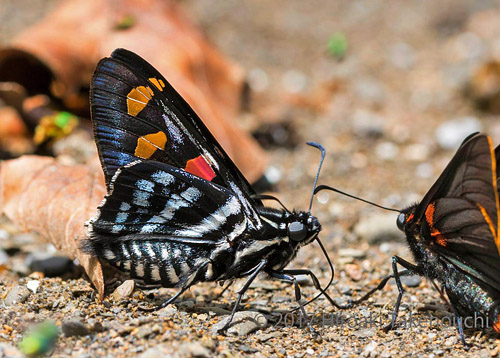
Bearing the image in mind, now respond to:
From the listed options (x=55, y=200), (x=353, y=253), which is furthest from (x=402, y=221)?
(x=55, y=200)

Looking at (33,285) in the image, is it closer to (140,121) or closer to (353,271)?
(140,121)

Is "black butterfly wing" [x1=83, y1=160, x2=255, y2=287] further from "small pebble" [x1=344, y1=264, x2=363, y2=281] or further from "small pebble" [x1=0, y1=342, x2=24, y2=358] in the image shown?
"small pebble" [x1=344, y1=264, x2=363, y2=281]

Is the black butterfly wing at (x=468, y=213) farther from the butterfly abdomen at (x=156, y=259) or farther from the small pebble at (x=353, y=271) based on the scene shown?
the butterfly abdomen at (x=156, y=259)

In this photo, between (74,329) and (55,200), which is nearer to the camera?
(74,329)

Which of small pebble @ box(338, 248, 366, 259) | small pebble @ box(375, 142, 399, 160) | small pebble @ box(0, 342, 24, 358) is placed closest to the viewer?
small pebble @ box(0, 342, 24, 358)

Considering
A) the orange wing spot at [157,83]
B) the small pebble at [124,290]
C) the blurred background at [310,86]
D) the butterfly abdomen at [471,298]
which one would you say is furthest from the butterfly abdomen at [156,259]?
the butterfly abdomen at [471,298]

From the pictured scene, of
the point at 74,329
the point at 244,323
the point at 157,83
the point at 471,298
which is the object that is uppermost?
the point at 157,83

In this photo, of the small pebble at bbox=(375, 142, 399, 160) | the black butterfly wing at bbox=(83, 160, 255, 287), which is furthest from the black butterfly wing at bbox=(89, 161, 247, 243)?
the small pebble at bbox=(375, 142, 399, 160)
